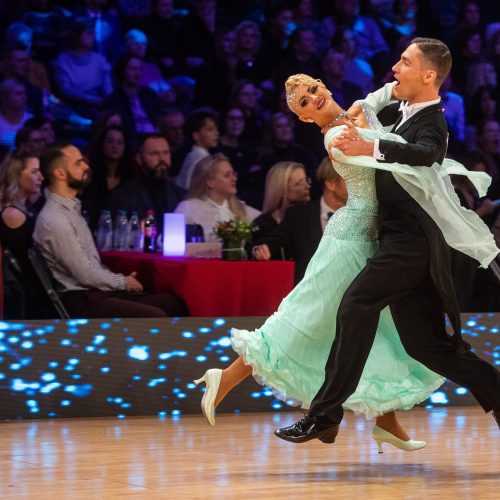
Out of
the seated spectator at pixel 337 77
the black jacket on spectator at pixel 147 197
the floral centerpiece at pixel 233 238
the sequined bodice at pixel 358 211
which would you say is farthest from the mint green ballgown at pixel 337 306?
the seated spectator at pixel 337 77

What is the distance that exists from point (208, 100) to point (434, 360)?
4.83 m

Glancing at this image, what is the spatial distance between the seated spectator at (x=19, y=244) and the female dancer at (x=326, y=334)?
2.04m

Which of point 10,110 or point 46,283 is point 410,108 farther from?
point 10,110

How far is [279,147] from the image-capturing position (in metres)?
8.48

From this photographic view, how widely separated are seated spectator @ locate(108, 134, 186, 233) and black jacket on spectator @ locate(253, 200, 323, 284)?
0.98 metres

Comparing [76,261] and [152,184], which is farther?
[152,184]

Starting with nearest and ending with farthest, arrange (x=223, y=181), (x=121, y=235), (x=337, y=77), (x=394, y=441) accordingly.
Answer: (x=394, y=441), (x=121, y=235), (x=223, y=181), (x=337, y=77)

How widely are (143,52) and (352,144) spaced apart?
471 cm

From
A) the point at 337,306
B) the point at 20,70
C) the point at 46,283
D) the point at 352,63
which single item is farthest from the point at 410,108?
the point at 352,63

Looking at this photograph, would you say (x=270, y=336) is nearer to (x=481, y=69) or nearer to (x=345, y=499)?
(x=345, y=499)

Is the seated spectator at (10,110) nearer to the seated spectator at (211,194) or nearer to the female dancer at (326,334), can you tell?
the seated spectator at (211,194)

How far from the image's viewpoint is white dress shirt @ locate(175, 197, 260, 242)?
7.14m

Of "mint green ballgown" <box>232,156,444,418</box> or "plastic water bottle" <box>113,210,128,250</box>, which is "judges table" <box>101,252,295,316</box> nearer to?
"plastic water bottle" <box>113,210,128,250</box>

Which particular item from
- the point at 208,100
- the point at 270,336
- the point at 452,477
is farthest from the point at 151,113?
the point at 452,477
